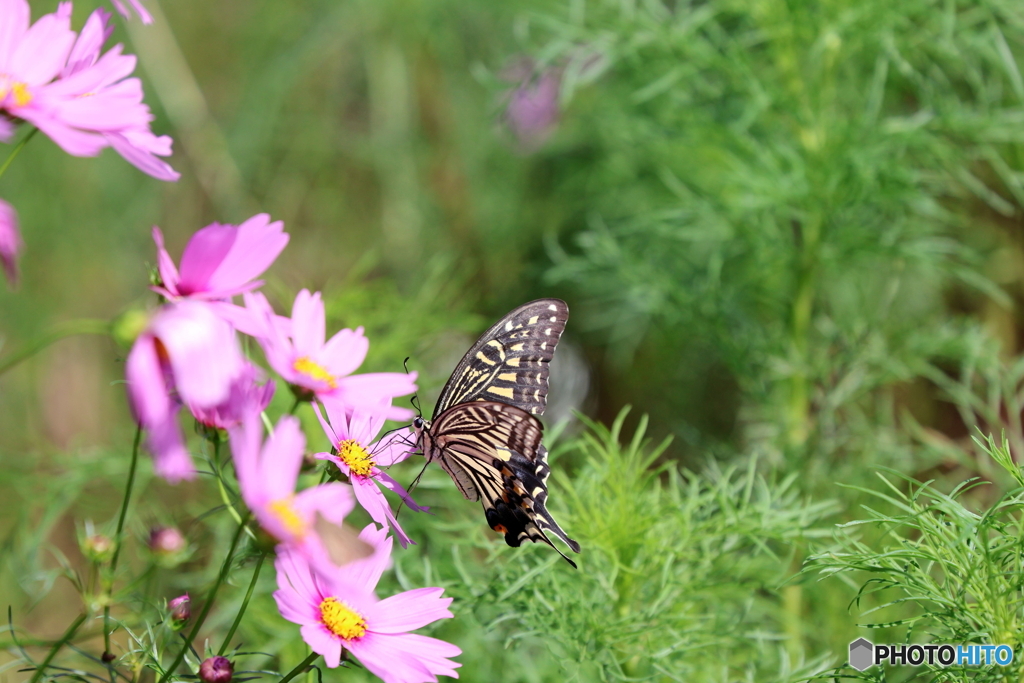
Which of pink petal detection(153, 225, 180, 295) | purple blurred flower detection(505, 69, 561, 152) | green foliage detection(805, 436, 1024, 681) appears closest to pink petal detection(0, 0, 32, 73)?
pink petal detection(153, 225, 180, 295)

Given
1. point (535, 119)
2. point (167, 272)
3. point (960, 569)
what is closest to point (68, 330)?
point (167, 272)

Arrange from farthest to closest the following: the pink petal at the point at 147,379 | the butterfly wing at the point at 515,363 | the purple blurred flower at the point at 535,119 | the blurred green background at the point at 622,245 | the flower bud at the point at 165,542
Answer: the purple blurred flower at the point at 535,119
the blurred green background at the point at 622,245
the butterfly wing at the point at 515,363
the flower bud at the point at 165,542
the pink petal at the point at 147,379

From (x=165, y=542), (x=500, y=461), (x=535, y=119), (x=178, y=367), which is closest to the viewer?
(x=178, y=367)

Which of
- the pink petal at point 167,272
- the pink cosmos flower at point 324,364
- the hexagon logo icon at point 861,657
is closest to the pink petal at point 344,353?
the pink cosmos flower at point 324,364

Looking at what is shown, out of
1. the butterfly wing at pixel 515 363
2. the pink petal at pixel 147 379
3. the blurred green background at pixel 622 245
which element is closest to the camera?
the pink petal at pixel 147 379

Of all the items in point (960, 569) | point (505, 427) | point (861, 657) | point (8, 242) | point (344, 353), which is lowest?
point (861, 657)

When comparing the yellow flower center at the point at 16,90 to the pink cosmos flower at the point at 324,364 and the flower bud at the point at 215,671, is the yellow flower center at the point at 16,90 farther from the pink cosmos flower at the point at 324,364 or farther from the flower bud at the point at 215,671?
the flower bud at the point at 215,671

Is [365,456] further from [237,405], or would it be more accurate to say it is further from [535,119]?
[535,119]

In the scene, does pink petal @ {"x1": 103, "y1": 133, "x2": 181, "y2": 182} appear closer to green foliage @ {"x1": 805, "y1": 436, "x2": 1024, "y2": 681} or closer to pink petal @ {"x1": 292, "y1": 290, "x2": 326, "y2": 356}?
pink petal @ {"x1": 292, "y1": 290, "x2": 326, "y2": 356}
